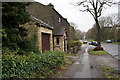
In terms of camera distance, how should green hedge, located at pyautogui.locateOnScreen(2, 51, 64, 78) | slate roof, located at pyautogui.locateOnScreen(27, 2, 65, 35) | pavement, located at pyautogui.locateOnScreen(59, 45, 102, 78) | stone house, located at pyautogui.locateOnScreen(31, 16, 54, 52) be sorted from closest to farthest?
1. green hedge, located at pyautogui.locateOnScreen(2, 51, 64, 78)
2. pavement, located at pyautogui.locateOnScreen(59, 45, 102, 78)
3. stone house, located at pyautogui.locateOnScreen(31, 16, 54, 52)
4. slate roof, located at pyautogui.locateOnScreen(27, 2, 65, 35)

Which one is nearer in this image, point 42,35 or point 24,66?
point 24,66

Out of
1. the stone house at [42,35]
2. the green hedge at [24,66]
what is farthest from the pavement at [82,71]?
the stone house at [42,35]

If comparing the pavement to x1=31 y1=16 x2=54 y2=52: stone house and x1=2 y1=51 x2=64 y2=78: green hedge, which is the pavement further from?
x1=31 y1=16 x2=54 y2=52: stone house

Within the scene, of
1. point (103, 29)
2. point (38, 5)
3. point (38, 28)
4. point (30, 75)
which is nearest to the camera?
point (30, 75)

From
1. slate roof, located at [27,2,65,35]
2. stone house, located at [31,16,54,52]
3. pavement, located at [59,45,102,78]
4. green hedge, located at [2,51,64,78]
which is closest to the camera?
green hedge, located at [2,51,64,78]

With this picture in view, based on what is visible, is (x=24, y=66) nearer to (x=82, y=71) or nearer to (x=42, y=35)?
(x=82, y=71)

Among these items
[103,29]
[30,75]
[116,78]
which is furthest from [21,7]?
[103,29]

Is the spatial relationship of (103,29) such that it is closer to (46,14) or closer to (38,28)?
(46,14)

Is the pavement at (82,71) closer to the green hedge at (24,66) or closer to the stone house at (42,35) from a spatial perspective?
the green hedge at (24,66)

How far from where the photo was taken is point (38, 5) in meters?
20.6

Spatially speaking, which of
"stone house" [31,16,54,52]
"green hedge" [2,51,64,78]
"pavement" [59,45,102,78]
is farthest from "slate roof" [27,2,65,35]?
"green hedge" [2,51,64,78]

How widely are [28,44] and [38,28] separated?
4344 mm

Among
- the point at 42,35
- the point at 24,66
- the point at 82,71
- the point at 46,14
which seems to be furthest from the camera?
the point at 46,14

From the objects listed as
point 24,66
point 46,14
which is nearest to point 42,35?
point 46,14
